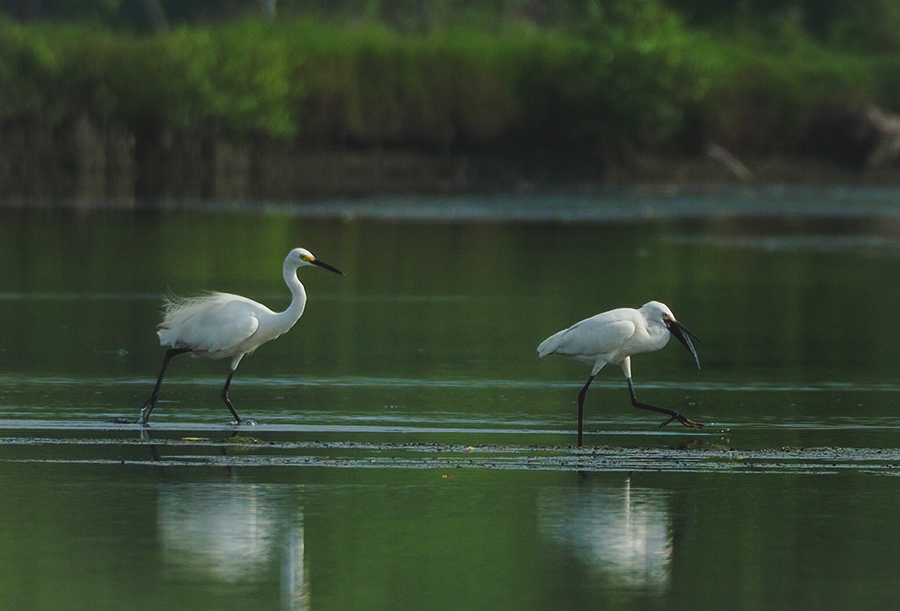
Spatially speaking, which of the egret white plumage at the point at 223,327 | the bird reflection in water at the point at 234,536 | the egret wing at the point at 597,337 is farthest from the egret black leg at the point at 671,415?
the bird reflection in water at the point at 234,536

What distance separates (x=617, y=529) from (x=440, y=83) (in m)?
39.8

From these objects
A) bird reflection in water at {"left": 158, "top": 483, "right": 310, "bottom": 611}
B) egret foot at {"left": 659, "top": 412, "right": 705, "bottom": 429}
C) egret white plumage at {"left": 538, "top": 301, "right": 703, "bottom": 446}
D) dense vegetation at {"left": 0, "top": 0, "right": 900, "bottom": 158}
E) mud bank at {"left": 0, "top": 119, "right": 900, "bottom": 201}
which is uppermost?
dense vegetation at {"left": 0, "top": 0, "right": 900, "bottom": 158}

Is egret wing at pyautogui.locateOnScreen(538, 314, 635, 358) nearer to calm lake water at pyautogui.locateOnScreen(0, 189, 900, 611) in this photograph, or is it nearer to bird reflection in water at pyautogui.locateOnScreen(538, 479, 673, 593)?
calm lake water at pyautogui.locateOnScreen(0, 189, 900, 611)

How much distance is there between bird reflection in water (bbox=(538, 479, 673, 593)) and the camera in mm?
7582

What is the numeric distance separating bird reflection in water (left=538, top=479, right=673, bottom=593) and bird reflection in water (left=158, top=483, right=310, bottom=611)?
1.21 m

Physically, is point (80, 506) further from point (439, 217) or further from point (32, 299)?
point (439, 217)

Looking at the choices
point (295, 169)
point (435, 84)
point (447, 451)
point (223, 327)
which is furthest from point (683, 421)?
point (435, 84)

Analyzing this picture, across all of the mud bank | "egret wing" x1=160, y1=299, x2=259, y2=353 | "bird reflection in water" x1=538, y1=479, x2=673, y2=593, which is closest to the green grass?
the mud bank

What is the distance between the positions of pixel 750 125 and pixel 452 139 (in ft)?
26.6

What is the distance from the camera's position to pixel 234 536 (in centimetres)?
809

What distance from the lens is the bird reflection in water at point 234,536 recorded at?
7.45 meters

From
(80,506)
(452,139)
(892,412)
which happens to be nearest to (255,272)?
(892,412)

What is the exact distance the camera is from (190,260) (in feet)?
75.4

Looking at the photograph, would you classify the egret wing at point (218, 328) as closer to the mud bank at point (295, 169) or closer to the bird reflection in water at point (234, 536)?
the bird reflection in water at point (234, 536)
